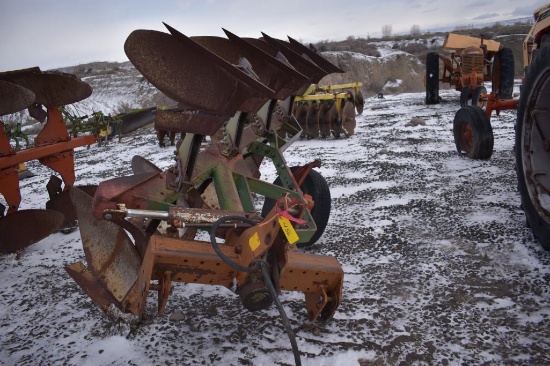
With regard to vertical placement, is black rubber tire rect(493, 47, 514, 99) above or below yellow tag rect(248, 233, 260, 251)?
above

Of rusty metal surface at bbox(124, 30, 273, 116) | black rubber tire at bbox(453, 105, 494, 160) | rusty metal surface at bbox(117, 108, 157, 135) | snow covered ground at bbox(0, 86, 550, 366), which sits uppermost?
rusty metal surface at bbox(124, 30, 273, 116)

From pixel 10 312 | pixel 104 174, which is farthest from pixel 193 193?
pixel 104 174

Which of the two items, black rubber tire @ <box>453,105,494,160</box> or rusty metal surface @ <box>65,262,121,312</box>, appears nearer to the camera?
rusty metal surface @ <box>65,262,121,312</box>

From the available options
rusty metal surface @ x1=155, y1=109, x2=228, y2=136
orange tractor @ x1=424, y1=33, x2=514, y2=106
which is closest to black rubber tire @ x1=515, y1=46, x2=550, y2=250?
rusty metal surface @ x1=155, y1=109, x2=228, y2=136

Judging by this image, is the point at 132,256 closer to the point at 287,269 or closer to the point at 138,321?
the point at 138,321

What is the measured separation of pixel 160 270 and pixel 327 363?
0.89 metres

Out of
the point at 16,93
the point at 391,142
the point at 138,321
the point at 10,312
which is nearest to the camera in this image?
the point at 138,321

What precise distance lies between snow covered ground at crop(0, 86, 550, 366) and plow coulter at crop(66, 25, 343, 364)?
24cm

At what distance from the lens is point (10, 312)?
276cm

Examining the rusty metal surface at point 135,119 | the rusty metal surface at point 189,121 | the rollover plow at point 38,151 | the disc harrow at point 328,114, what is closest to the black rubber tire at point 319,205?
the rusty metal surface at point 189,121

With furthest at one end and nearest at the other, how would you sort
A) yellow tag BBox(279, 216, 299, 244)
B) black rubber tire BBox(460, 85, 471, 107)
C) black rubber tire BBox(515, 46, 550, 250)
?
1. black rubber tire BBox(460, 85, 471, 107)
2. black rubber tire BBox(515, 46, 550, 250)
3. yellow tag BBox(279, 216, 299, 244)

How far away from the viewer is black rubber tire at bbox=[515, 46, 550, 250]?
9.11ft

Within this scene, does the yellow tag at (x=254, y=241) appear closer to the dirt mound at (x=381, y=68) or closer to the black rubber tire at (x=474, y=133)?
the black rubber tire at (x=474, y=133)

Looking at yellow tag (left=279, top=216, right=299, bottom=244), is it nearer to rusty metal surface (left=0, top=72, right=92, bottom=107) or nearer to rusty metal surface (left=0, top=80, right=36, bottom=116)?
rusty metal surface (left=0, top=80, right=36, bottom=116)
